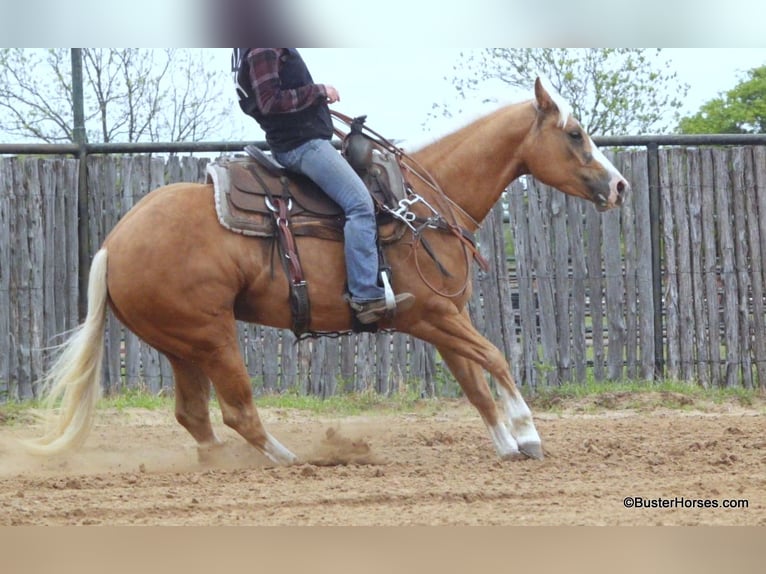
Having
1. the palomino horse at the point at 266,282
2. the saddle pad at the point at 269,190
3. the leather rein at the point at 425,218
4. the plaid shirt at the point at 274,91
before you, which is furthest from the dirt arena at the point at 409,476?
the plaid shirt at the point at 274,91

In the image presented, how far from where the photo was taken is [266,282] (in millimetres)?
6152

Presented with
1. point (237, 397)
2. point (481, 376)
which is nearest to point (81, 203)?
point (237, 397)

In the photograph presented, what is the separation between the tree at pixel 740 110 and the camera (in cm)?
1270

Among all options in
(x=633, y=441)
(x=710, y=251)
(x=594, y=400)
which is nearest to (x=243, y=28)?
(x=633, y=441)

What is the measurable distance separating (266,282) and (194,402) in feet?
3.21

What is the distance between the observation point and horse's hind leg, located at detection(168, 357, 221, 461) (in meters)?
6.45

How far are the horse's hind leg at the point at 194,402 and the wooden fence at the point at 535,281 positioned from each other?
2745 millimetres

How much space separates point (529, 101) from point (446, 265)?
1293 mm

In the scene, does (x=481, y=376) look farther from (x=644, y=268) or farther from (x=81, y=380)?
(x=644, y=268)

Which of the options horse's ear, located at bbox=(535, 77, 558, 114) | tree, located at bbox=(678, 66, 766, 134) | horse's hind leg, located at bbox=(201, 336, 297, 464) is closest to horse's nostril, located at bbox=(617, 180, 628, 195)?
horse's ear, located at bbox=(535, 77, 558, 114)

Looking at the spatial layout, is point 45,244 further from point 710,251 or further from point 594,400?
point 710,251

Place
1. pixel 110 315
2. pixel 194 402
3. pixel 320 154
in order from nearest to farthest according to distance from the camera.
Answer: pixel 320 154, pixel 194 402, pixel 110 315

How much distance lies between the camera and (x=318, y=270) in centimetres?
621

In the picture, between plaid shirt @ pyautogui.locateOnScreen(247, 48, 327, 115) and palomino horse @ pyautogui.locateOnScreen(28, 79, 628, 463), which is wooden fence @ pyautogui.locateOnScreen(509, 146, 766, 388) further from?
plaid shirt @ pyautogui.locateOnScreen(247, 48, 327, 115)
